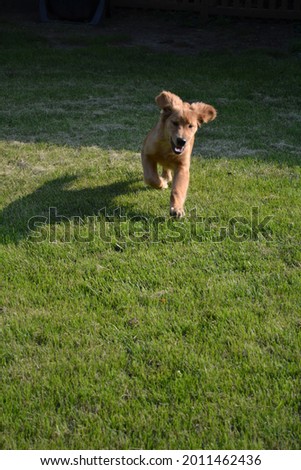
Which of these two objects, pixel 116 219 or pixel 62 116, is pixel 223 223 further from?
pixel 62 116

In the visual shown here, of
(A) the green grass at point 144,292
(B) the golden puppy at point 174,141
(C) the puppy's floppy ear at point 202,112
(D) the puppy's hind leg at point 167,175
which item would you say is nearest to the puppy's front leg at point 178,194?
(B) the golden puppy at point 174,141

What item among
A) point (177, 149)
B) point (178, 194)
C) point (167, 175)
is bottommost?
point (167, 175)

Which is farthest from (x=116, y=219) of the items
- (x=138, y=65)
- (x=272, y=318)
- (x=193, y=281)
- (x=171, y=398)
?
(x=138, y=65)

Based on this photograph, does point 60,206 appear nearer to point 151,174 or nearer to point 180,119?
point 151,174

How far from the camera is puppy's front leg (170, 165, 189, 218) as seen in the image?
4547mm

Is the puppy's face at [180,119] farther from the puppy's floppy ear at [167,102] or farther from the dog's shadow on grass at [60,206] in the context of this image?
the dog's shadow on grass at [60,206]

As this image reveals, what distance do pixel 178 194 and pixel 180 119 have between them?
0.61 metres

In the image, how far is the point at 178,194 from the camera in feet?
15.1

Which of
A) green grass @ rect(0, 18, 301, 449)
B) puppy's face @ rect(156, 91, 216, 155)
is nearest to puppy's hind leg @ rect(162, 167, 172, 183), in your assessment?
green grass @ rect(0, 18, 301, 449)

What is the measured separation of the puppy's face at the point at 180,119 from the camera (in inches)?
186

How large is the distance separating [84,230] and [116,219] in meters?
0.30

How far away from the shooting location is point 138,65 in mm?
10070

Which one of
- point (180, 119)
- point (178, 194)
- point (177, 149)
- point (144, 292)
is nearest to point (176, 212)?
point (178, 194)

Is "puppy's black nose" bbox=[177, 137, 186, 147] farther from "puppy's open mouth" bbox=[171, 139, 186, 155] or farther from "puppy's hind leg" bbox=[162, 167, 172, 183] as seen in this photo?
"puppy's hind leg" bbox=[162, 167, 172, 183]
